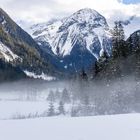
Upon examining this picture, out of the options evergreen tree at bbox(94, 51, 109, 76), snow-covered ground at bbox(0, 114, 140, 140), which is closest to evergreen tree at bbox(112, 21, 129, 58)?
evergreen tree at bbox(94, 51, 109, 76)

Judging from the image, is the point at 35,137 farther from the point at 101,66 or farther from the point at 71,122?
the point at 101,66

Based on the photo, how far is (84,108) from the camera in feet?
242

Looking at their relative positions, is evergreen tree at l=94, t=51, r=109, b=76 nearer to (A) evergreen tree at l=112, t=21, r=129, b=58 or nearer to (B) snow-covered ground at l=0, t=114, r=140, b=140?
(A) evergreen tree at l=112, t=21, r=129, b=58

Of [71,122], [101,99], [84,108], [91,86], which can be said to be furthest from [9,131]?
[91,86]

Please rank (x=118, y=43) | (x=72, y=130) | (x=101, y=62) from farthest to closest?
(x=101, y=62), (x=118, y=43), (x=72, y=130)

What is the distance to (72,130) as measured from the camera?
841 inches

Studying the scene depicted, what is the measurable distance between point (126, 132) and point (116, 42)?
50192 mm

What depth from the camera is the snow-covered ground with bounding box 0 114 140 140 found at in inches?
762

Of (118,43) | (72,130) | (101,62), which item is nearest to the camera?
(72,130)

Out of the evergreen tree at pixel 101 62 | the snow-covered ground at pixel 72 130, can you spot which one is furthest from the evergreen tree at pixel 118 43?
the snow-covered ground at pixel 72 130

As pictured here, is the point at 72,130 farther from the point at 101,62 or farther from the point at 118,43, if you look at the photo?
the point at 101,62

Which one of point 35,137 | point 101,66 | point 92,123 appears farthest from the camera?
point 101,66

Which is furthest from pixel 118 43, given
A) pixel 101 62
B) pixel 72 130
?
pixel 72 130

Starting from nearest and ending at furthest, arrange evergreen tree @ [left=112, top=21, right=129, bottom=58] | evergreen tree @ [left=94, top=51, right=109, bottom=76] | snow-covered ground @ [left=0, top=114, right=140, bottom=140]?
1. snow-covered ground @ [left=0, top=114, right=140, bottom=140]
2. evergreen tree @ [left=112, top=21, right=129, bottom=58]
3. evergreen tree @ [left=94, top=51, right=109, bottom=76]
